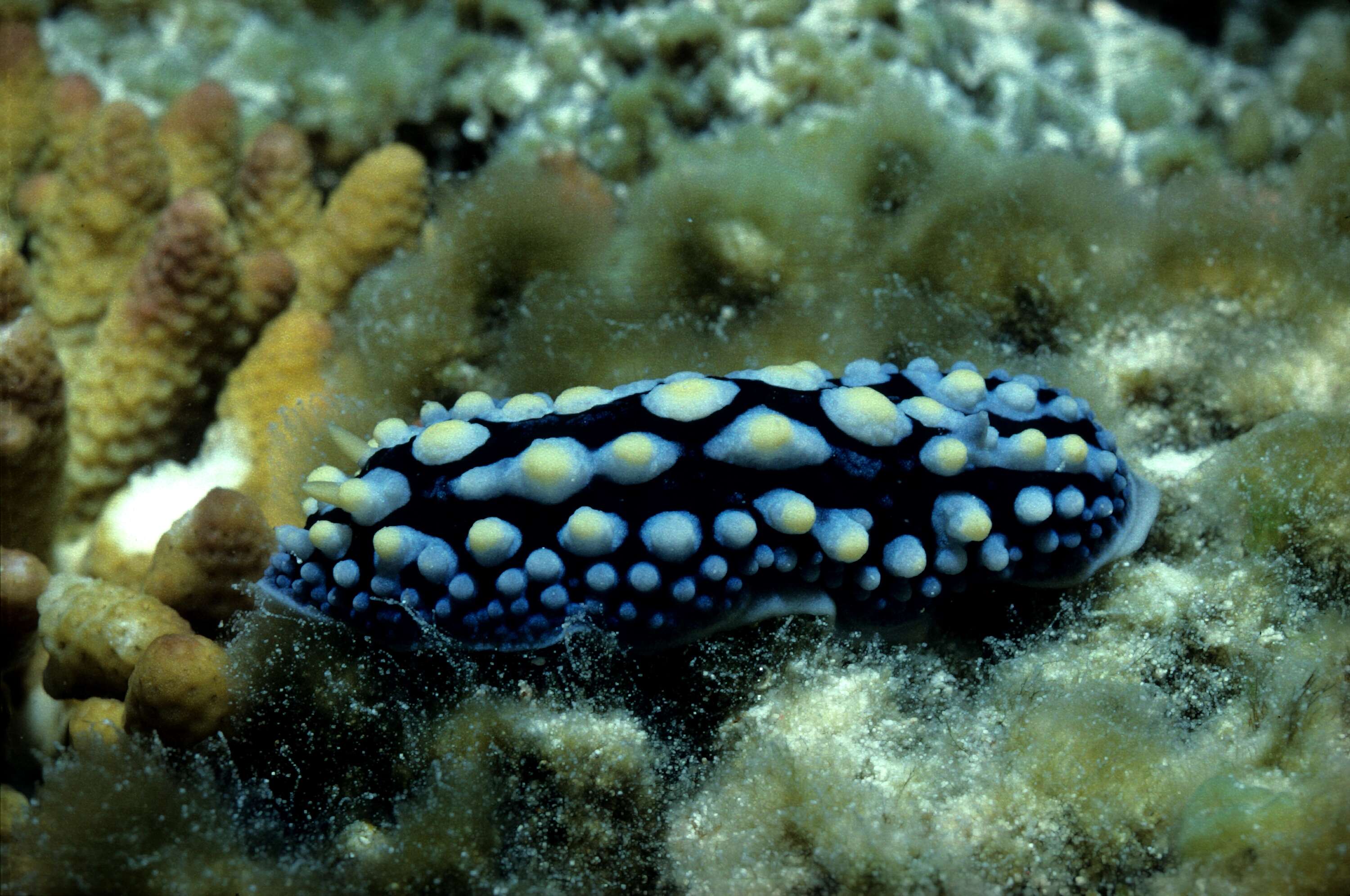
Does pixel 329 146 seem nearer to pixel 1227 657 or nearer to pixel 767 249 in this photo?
pixel 767 249

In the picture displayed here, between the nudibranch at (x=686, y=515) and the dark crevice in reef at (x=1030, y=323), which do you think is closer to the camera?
the nudibranch at (x=686, y=515)

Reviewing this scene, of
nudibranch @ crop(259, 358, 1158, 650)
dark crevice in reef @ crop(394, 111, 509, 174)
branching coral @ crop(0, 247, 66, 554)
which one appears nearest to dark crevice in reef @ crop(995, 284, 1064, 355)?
nudibranch @ crop(259, 358, 1158, 650)

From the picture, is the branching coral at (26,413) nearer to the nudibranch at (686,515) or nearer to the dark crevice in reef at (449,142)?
the nudibranch at (686,515)

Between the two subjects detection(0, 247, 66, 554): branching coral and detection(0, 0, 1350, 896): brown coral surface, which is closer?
detection(0, 0, 1350, 896): brown coral surface

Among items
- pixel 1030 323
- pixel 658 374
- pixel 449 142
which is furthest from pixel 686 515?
pixel 449 142

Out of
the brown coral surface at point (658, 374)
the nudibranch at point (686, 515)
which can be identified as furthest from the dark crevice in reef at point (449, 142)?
the nudibranch at point (686, 515)

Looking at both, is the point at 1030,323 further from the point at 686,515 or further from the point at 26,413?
the point at 26,413

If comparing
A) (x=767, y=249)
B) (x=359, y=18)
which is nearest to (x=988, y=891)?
(x=767, y=249)

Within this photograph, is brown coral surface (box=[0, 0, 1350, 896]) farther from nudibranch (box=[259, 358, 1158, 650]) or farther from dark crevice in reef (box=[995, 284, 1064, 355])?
nudibranch (box=[259, 358, 1158, 650])

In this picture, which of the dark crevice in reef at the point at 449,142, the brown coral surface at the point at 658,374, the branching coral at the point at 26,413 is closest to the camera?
the brown coral surface at the point at 658,374
